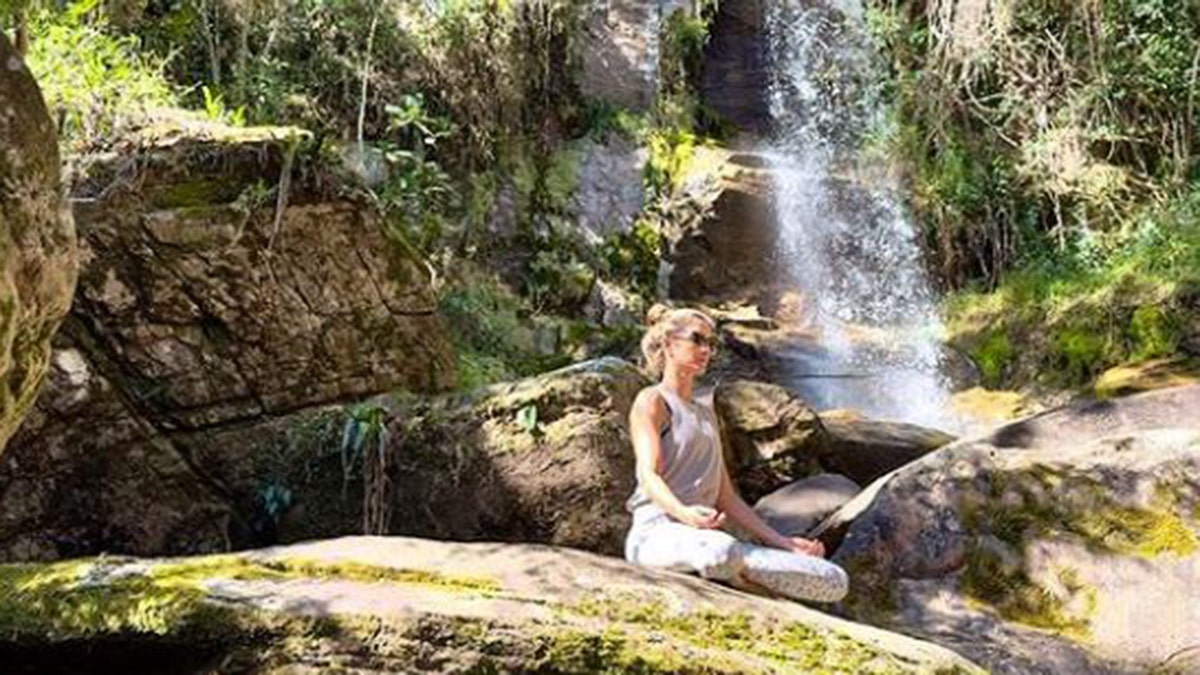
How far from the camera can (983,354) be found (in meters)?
12.3

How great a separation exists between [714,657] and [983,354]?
10.2 metres

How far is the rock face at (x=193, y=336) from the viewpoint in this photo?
598 cm

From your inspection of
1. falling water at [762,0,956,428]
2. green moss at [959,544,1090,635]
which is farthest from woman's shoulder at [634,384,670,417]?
falling water at [762,0,956,428]

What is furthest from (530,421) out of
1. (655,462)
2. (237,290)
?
(655,462)

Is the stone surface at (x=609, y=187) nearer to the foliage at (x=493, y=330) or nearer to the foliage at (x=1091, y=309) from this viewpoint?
the foliage at (x=493, y=330)

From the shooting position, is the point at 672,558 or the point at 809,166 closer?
the point at 672,558

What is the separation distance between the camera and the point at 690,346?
3531mm

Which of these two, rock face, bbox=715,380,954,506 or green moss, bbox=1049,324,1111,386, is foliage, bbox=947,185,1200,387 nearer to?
green moss, bbox=1049,324,1111,386

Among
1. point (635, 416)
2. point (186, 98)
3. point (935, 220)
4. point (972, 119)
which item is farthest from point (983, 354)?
point (635, 416)

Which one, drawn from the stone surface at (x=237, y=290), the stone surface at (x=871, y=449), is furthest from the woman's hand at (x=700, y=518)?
the stone surface at (x=871, y=449)

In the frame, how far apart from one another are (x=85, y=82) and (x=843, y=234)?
9.58 m

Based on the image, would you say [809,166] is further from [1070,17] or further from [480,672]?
[480,672]

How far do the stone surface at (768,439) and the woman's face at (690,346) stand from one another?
4210 millimetres

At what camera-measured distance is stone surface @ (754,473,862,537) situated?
21.0 feet
